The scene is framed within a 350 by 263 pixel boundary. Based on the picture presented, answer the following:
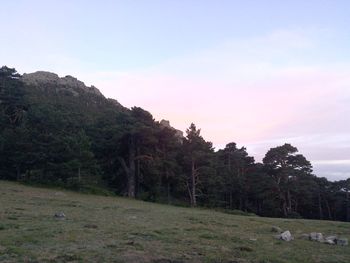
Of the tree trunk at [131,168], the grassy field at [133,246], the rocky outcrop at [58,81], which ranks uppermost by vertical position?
the rocky outcrop at [58,81]

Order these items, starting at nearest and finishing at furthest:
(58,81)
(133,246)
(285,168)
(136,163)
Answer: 1. (133,246)
2. (136,163)
3. (285,168)
4. (58,81)

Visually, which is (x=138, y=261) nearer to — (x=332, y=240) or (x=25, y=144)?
(x=332, y=240)

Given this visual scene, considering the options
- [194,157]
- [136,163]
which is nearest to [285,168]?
[194,157]

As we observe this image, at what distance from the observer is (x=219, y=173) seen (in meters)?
68.8

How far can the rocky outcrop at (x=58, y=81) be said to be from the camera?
107m

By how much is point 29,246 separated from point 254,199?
64799 mm

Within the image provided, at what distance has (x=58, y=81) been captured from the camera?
368 ft

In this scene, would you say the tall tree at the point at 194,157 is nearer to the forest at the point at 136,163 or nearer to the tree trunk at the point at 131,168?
the forest at the point at 136,163

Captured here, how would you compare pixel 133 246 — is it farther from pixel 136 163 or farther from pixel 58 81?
pixel 58 81

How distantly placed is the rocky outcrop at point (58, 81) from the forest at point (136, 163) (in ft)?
143

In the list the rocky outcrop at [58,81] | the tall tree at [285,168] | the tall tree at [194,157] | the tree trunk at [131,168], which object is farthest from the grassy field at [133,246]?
the rocky outcrop at [58,81]

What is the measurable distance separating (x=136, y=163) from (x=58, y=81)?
201ft

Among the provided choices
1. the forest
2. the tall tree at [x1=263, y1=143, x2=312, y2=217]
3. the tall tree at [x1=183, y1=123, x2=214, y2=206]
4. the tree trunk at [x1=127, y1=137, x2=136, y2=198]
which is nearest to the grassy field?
the forest

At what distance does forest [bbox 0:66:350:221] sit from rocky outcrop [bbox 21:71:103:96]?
43576 mm
